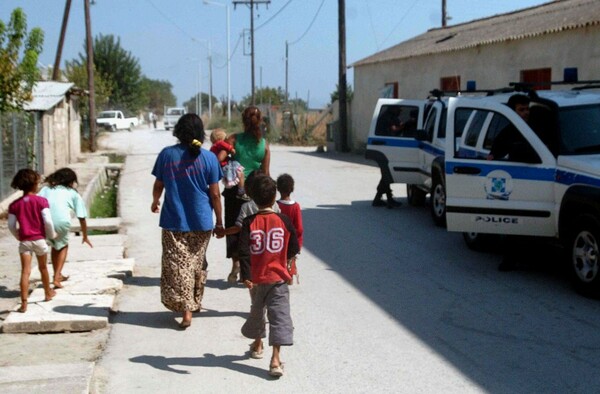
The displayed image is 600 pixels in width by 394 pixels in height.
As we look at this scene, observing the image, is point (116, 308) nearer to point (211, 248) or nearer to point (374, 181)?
point (211, 248)

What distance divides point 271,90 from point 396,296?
86.9 metres

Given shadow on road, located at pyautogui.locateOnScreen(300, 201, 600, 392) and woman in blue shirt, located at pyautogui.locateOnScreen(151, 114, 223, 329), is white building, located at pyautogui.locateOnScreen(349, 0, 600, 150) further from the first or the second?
woman in blue shirt, located at pyautogui.locateOnScreen(151, 114, 223, 329)

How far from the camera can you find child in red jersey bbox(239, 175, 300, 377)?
582cm

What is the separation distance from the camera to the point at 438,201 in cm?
1315

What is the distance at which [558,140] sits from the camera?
8820mm

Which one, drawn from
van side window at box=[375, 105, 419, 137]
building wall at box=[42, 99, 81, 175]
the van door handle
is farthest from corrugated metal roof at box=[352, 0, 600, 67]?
building wall at box=[42, 99, 81, 175]

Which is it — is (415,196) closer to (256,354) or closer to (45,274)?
(45,274)

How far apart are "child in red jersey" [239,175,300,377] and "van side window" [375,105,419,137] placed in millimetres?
9696

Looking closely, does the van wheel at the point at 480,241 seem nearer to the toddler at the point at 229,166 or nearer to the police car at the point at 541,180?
the police car at the point at 541,180

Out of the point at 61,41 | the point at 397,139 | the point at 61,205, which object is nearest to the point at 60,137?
the point at 61,41

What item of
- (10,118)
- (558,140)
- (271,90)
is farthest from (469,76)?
(271,90)

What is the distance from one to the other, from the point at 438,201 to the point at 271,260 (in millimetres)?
7660

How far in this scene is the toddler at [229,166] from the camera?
8500 millimetres

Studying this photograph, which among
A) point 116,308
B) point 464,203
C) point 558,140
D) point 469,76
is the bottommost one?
point 116,308
